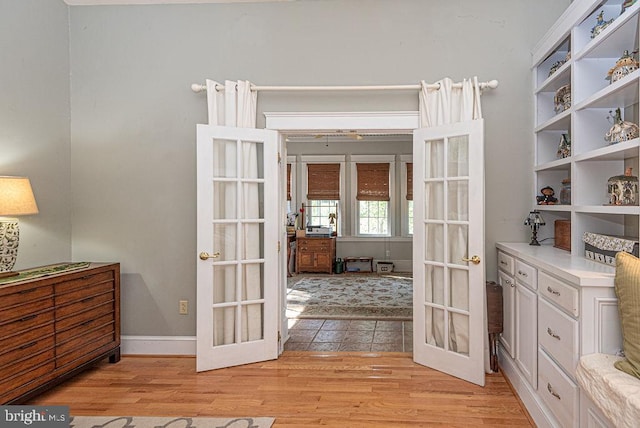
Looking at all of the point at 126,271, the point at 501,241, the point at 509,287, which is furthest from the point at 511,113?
the point at 126,271

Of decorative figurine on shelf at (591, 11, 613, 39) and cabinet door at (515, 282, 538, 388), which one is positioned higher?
decorative figurine on shelf at (591, 11, 613, 39)

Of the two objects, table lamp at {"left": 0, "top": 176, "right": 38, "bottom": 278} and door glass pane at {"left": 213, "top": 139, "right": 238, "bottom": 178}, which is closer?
table lamp at {"left": 0, "top": 176, "right": 38, "bottom": 278}

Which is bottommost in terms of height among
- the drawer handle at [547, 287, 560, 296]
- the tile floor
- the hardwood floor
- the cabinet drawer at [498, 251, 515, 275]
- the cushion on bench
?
the hardwood floor

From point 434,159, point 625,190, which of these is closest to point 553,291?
point 625,190

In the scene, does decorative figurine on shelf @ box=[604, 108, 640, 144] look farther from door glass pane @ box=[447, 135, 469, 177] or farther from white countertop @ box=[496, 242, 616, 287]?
door glass pane @ box=[447, 135, 469, 177]

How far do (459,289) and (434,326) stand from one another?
39 centimetres

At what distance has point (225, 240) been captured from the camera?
370 cm

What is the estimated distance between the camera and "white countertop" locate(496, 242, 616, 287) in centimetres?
205

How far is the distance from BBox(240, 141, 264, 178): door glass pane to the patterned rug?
7.30 feet

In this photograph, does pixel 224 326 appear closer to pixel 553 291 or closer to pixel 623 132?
pixel 553 291

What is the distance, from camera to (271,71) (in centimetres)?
395

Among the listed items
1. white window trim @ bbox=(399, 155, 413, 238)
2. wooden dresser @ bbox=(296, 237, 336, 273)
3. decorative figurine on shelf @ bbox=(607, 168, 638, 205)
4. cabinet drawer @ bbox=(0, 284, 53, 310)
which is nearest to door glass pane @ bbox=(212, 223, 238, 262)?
cabinet drawer @ bbox=(0, 284, 53, 310)

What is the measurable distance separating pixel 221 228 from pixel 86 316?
3.85ft

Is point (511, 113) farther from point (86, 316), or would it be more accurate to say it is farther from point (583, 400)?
point (86, 316)
